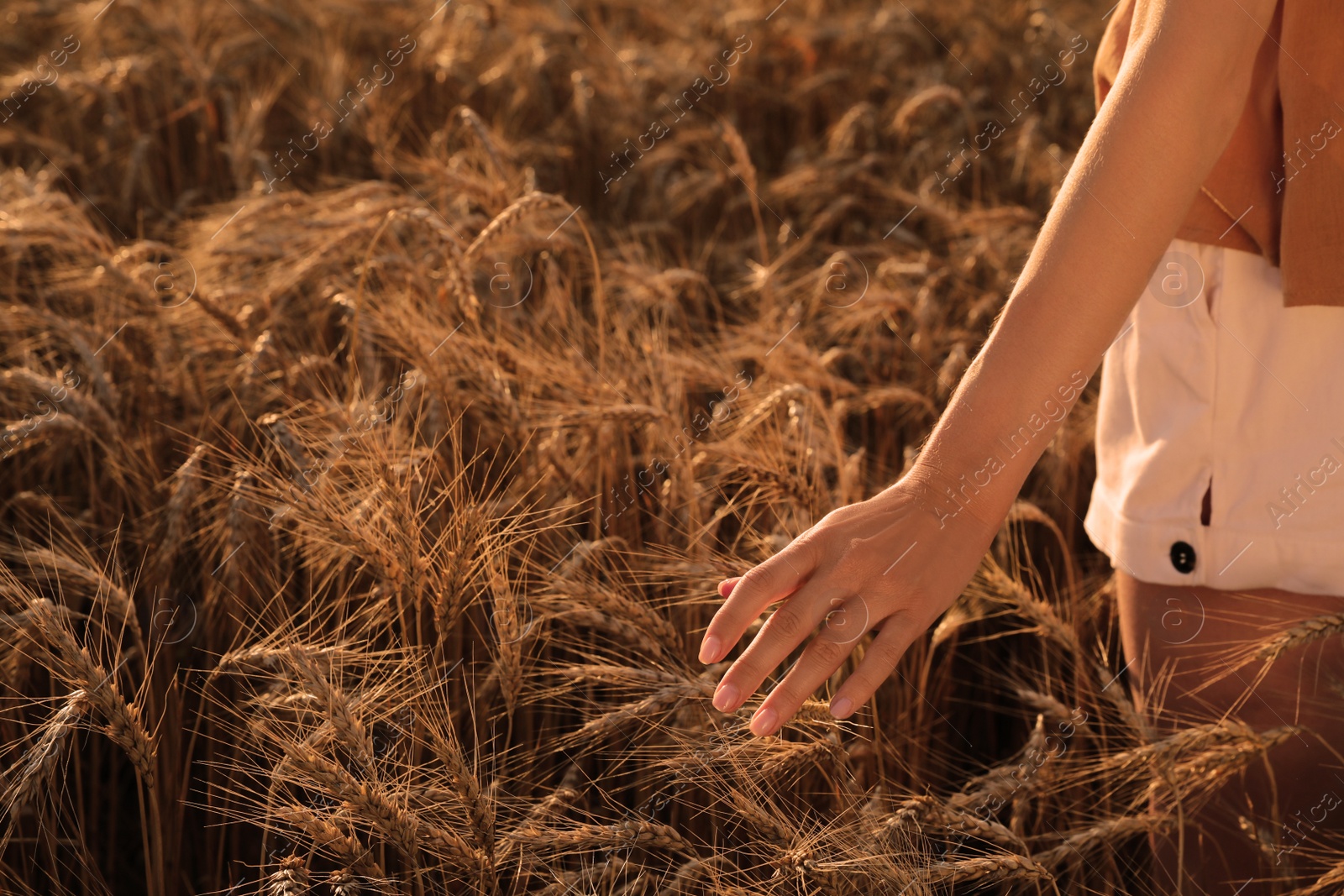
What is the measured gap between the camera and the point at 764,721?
0.81 meters

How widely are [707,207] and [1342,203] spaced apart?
235cm

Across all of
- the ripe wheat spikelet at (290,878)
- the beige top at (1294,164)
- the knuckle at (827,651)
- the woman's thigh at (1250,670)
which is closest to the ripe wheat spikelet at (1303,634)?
the woman's thigh at (1250,670)

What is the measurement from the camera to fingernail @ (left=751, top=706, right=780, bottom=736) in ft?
2.64

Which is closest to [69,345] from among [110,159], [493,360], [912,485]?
[493,360]

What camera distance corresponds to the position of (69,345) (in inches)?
77.0

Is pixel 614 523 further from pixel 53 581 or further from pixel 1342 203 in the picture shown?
pixel 1342 203

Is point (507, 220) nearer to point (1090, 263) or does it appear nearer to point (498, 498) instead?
point (498, 498)

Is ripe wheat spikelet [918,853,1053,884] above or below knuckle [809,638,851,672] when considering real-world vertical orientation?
below

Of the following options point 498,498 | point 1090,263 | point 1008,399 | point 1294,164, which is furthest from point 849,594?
point 498,498

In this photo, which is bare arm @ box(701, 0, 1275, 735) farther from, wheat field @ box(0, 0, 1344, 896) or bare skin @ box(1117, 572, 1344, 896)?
bare skin @ box(1117, 572, 1344, 896)

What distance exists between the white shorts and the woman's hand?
41 centimetres

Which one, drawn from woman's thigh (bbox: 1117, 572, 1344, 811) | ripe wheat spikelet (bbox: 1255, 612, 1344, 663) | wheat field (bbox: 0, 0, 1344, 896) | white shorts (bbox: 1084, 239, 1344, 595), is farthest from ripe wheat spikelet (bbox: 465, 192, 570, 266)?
ripe wheat spikelet (bbox: 1255, 612, 1344, 663)

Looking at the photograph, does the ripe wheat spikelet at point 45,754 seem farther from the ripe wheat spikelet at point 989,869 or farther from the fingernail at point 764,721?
the ripe wheat spikelet at point 989,869

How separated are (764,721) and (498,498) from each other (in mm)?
758
